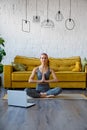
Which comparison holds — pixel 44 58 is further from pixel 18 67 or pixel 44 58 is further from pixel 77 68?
pixel 77 68

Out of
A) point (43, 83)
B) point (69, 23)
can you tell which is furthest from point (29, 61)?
point (43, 83)

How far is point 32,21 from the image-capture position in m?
8.16

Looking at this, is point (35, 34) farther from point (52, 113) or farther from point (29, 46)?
point (52, 113)

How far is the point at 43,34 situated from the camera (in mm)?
8195

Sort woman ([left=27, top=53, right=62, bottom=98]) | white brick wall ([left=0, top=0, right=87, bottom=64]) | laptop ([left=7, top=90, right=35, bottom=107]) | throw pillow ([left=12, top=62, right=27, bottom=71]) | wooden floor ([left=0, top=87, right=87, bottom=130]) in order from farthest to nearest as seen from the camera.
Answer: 1. white brick wall ([left=0, top=0, right=87, bottom=64])
2. throw pillow ([left=12, top=62, right=27, bottom=71])
3. woman ([left=27, top=53, right=62, bottom=98])
4. laptop ([left=7, top=90, right=35, bottom=107])
5. wooden floor ([left=0, top=87, right=87, bottom=130])

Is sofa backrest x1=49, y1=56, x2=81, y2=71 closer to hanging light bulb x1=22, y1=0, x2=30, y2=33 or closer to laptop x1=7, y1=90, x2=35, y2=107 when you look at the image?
hanging light bulb x1=22, y1=0, x2=30, y2=33

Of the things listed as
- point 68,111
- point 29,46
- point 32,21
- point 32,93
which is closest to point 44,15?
point 32,21

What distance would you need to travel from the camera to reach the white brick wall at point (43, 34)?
814 cm

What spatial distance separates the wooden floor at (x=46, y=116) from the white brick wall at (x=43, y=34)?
3.43 metres

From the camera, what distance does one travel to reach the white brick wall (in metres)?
8.14

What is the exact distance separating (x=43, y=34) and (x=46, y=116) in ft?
15.5

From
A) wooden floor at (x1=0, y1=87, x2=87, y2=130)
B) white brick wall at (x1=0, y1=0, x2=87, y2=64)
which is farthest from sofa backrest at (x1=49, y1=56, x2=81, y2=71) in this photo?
wooden floor at (x1=0, y1=87, x2=87, y2=130)

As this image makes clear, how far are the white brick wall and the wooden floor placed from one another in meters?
3.43

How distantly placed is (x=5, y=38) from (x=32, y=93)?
336 centimetres
